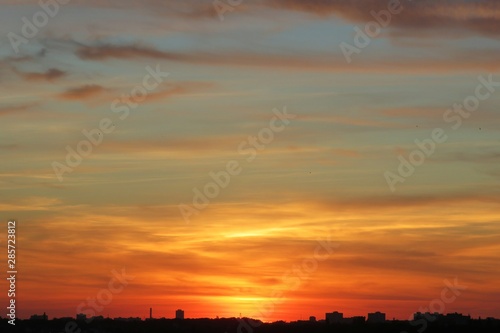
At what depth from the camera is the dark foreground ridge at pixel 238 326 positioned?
134 meters

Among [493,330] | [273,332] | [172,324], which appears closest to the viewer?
[493,330]

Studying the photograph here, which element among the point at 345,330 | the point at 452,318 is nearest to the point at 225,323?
the point at 345,330

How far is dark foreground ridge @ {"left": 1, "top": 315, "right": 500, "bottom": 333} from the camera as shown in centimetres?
13373

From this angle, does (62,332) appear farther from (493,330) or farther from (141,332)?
(493,330)

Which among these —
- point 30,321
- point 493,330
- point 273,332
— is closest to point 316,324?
point 273,332

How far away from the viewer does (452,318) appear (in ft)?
467

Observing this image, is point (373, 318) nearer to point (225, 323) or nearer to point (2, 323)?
point (225, 323)

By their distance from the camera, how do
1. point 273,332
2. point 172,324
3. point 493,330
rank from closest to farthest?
point 493,330, point 273,332, point 172,324

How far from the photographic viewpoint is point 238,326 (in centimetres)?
14600

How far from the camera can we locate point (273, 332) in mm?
140875

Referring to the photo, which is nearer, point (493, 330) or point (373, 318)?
point (493, 330)

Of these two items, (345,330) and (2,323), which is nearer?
(345,330)

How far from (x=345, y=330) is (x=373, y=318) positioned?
22.5 m

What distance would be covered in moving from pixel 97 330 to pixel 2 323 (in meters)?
15.2
